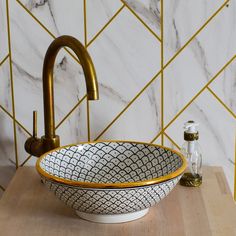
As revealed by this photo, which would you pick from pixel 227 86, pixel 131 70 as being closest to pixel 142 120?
pixel 131 70

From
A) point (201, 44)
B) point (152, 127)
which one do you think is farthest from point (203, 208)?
point (201, 44)

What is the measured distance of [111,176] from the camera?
1.28 metres

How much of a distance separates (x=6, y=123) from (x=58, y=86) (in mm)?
182

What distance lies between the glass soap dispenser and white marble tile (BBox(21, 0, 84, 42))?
0.37m

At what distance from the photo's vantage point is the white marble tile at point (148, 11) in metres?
1.32

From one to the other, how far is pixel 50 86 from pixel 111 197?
37 centimetres

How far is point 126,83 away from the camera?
1.37 meters

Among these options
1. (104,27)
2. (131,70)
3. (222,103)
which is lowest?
(222,103)

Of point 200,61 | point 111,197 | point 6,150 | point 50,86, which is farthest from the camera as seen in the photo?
point 6,150

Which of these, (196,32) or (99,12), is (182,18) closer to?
(196,32)

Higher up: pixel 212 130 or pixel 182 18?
pixel 182 18

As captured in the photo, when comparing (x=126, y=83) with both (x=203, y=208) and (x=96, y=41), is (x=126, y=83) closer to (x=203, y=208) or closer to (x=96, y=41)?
(x=96, y=41)

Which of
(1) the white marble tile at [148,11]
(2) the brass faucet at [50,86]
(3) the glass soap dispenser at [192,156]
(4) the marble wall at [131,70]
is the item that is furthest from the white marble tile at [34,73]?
(3) the glass soap dispenser at [192,156]

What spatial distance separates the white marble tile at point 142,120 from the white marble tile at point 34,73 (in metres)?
0.13
